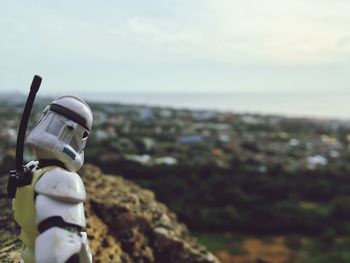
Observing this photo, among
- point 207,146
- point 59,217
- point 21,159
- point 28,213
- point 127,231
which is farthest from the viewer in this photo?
point 207,146

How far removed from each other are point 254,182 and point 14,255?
26364mm

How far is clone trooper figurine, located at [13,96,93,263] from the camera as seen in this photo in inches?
134

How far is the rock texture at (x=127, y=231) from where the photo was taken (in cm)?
590

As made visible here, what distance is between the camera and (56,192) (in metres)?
3.49

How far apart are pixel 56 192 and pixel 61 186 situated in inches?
2.1

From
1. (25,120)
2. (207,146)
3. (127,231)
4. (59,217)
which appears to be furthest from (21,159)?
(207,146)

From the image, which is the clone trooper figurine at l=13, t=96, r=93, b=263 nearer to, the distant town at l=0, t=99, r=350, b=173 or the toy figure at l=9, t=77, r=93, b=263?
the toy figure at l=9, t=77, r=93, b=263

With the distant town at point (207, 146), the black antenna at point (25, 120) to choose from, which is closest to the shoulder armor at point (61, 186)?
the black antenna at point (25, 120)

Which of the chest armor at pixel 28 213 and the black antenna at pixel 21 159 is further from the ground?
the black antenna at pixel 21 159

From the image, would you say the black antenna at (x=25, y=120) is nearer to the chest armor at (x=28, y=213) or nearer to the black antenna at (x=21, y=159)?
the black antenna at (x=21, y=159)

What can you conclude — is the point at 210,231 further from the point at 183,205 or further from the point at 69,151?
the point at 69,151

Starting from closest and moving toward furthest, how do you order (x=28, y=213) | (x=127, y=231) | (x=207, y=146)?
(x=28, y=213) < (x=127, y=231) < (x=207, y=146)

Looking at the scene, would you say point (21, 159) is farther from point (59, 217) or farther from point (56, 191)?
point (59, 217)

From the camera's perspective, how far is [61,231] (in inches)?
135
